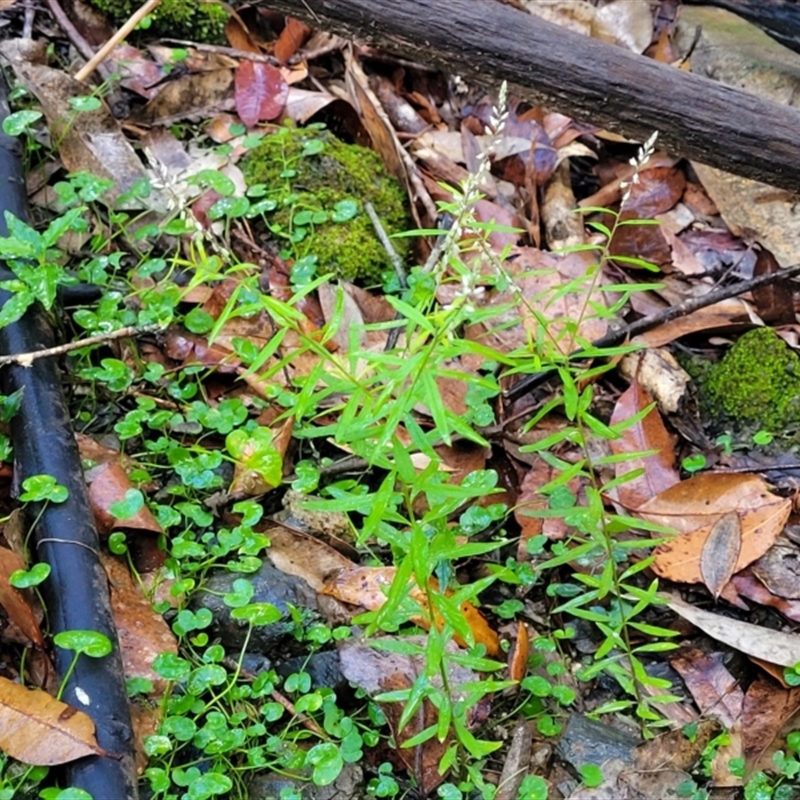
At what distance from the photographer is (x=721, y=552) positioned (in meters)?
2.41

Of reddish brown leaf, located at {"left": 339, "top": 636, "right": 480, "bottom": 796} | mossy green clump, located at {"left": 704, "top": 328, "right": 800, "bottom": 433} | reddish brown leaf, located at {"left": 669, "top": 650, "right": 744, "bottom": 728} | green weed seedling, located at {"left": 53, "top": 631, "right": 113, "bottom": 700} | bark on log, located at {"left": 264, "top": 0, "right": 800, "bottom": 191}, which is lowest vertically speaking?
reddish brown leaf, located at {"left": 339, "top": 636, "right": 480, "bottom": 796}

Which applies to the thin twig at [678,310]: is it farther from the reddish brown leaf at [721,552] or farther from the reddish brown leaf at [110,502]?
the reddish brown leaf at [110,502]

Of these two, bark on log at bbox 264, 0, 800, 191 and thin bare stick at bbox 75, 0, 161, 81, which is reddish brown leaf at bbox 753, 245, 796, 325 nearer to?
bark on log at bbox 264, 0, 800, 191

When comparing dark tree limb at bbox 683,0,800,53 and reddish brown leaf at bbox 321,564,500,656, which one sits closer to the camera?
reddish brown leaf at bbox 321,564,500,656

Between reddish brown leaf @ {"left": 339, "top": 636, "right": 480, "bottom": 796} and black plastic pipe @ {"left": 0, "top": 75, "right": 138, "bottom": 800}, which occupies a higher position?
black plastic pipe @ {"left": 0, "top": 75, "right": 138, "bottom": 800}

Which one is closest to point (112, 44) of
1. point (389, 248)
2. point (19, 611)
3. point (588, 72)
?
point (389, 248)

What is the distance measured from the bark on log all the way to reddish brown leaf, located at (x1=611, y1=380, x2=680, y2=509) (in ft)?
2.61

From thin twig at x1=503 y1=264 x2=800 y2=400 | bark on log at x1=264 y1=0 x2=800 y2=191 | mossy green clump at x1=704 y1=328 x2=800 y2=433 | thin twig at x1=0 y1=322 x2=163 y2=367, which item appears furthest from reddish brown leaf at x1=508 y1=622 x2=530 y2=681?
bark on log at x1=264 y1=0 x2=800 y2=191

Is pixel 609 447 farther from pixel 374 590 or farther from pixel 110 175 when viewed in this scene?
pixel 110 175

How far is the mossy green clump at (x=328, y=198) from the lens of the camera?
299 cm

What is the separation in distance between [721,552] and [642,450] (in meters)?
0.38

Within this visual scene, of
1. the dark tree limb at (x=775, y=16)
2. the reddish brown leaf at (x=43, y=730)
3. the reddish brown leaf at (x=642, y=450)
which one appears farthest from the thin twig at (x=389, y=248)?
the dark tree limb at (x=775, y=16)

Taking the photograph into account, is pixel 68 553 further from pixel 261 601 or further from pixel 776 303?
pixel 776 303

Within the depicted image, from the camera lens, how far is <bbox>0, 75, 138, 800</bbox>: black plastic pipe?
178 cm
